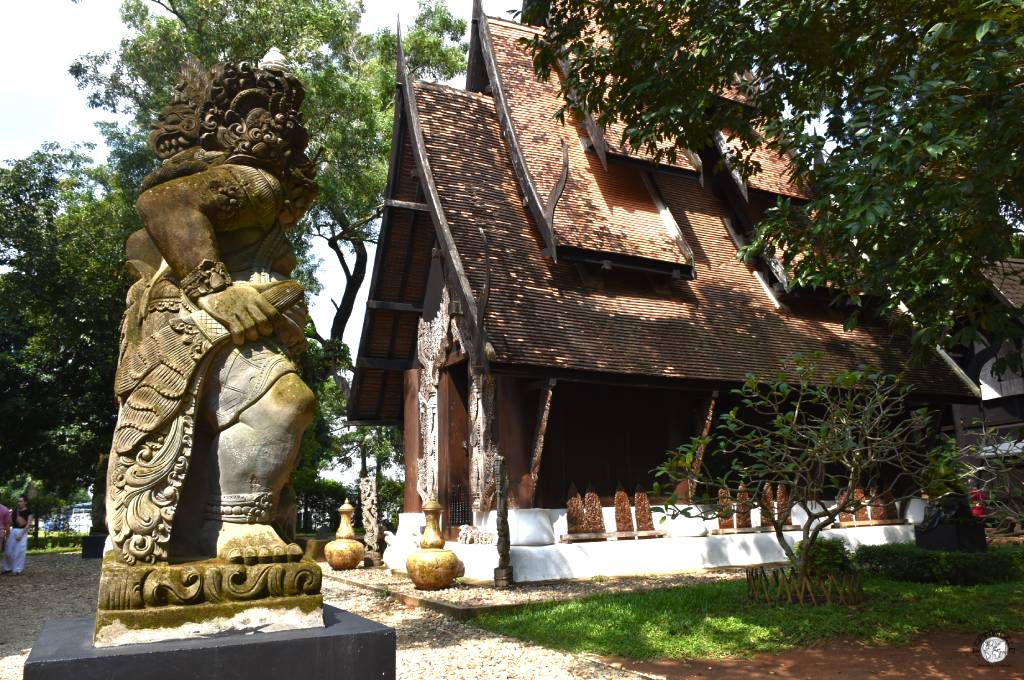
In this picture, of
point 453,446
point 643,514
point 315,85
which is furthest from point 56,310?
point 643,514

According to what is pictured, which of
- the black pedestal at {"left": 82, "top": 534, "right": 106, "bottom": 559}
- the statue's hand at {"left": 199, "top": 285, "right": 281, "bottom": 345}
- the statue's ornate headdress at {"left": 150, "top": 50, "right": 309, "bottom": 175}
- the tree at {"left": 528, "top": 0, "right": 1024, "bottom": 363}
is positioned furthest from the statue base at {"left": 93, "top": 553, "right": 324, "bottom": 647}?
the black pedestal at {"left": 82, "top": 534, "right": 106, "bottom": 559}

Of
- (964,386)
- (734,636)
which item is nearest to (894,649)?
(734,636)

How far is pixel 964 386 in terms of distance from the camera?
623 inches

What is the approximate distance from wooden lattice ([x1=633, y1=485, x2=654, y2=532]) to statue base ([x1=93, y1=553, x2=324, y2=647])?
9.83m

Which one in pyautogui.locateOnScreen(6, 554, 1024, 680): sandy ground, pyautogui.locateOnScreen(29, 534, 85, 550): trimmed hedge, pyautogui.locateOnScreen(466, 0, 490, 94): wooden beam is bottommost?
pyautogui.locateOnScreen(6, 554, 1024, 680): sandy ground

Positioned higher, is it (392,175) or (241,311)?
(392,175)

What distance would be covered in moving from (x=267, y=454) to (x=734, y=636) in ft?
17.8

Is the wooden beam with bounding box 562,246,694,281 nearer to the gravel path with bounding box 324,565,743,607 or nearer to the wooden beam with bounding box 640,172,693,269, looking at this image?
the wooden beam with bounding box 640,172,693,269

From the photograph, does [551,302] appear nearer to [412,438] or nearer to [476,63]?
[412,438]

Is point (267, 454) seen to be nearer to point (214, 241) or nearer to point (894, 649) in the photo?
point (214, 241)

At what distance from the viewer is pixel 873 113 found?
24.4ft

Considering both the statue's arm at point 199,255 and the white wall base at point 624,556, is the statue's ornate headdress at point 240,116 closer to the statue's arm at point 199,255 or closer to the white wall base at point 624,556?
the statue's arm at point 199,255

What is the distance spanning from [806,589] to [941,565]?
3158mm

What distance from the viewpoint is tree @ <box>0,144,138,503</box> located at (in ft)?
65.3
